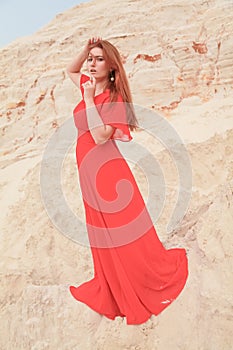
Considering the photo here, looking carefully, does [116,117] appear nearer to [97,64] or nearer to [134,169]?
[97,64]

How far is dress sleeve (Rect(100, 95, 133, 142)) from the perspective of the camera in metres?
2.02

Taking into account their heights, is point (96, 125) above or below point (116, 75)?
below

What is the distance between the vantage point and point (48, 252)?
139 inches

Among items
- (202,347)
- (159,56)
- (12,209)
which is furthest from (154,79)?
(202,347)

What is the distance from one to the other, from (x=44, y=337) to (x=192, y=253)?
90 cm

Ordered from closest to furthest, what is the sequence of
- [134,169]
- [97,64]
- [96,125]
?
[96,125]
[97,64]
[134,169]

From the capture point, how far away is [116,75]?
2.10 m

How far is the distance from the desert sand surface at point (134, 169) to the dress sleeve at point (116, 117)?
0.71 m

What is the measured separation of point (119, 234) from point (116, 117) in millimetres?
549

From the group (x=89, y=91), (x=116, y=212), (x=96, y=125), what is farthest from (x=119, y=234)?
(x=89, y=91)

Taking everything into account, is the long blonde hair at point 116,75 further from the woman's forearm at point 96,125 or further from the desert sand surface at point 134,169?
the desert sand surface at point 134,169

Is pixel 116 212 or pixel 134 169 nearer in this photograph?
pixel 116 212

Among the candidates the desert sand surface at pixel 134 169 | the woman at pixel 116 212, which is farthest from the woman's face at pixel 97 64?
the desert sand surface at pixel 134 169

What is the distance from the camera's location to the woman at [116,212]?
2.08m
